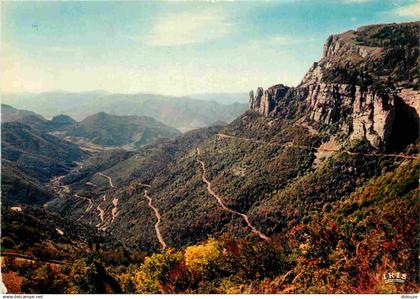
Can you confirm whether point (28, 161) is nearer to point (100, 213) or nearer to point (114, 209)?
point (100, 213)

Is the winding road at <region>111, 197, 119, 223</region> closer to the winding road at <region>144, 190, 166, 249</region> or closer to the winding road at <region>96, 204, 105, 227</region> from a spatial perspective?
the winding road at <region>96, 204, 105, 227</region>

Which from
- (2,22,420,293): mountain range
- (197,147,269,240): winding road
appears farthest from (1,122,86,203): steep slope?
(197,147,269,240): winding road

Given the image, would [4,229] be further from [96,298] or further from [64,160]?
[64,160]

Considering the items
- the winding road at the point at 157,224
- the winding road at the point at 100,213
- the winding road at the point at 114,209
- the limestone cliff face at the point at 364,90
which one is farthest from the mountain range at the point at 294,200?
the winding road at the point at 100,213

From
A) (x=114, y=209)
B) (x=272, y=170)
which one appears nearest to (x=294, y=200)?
(x=272, y=170)

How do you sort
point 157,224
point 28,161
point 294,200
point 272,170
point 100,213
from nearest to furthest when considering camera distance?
point 294,200
point 272,170
point 157,224
point 100,213
point 28,161

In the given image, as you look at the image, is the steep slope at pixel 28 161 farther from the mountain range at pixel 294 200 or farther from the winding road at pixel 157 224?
the winding road at pixel 157 224

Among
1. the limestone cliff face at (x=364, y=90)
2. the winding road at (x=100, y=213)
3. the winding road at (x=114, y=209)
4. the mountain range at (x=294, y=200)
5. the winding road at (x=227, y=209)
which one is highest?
the limestone cliff face at (x=364, y=90)

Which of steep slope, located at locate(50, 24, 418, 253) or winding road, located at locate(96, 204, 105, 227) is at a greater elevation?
steep slope, located at locate(50, 24, 418, 253)
